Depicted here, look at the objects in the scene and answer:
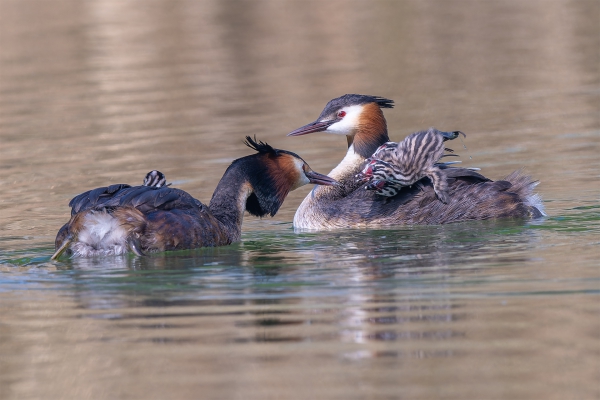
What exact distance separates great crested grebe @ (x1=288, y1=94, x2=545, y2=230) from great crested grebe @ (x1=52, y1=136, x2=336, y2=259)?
813 mm

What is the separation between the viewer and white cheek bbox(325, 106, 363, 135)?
10.3 meters

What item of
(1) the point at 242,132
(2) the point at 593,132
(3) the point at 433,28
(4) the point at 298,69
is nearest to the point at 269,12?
(3) the point at 433,28

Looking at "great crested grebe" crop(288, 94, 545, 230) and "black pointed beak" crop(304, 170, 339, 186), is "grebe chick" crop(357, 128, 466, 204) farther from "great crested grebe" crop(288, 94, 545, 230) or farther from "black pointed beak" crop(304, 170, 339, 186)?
"black pointed beak" crop(304, 170, 339, 186)

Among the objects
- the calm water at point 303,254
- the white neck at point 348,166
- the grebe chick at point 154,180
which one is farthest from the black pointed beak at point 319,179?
the grebe chick at point 154,180

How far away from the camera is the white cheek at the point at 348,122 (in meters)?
10.3

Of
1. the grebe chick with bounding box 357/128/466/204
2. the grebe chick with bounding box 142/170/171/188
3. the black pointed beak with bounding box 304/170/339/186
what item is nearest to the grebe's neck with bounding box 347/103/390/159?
the black pointed beak with bounding box 304/170/339/186

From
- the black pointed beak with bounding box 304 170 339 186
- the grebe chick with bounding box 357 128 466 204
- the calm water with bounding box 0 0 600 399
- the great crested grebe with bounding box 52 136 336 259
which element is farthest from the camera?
the black pointed beak with bounding box 304 170 339 186

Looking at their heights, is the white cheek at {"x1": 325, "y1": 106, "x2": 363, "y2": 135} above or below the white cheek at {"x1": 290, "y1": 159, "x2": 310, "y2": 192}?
above

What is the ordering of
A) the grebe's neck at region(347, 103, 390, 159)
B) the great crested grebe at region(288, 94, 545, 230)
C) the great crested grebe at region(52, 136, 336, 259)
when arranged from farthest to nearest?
the grebe's neck at region(347, 103, 390, 159), the great crested grebe at region(288, 94, 545, 230), the great crested grebe at region(52, 136, 336, 259)

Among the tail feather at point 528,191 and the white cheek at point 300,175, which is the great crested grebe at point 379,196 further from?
the white cheek at point 300,175

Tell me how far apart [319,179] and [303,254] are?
1366 mm

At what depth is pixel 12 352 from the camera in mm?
6059

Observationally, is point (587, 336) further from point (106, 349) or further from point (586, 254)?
point (106, 349)

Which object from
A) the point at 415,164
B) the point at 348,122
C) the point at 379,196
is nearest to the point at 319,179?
the point at 379,196
